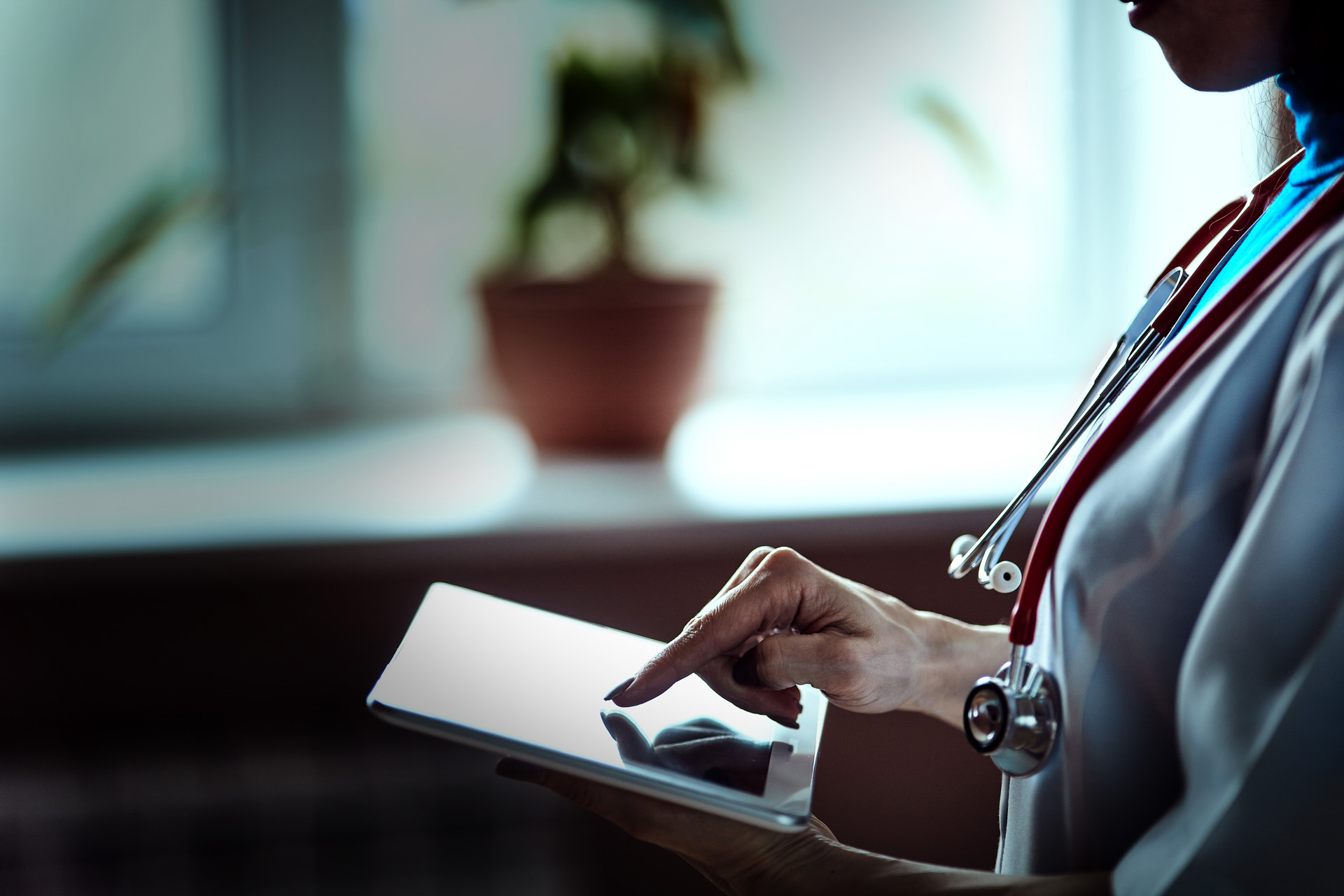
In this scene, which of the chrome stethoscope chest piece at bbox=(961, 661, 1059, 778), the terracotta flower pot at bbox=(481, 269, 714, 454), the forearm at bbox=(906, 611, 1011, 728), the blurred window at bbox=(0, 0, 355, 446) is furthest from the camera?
the blurred window at bbox=(0, 0, 355, 446)


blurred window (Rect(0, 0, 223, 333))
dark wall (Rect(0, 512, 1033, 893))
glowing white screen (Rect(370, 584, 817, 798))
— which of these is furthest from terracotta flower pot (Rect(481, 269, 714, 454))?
glowing white screen (Rect(370, 584, 817, 798))

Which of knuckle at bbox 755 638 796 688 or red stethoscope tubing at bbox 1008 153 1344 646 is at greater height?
red stethoscope tubing at bbox 1008 153 1344 646

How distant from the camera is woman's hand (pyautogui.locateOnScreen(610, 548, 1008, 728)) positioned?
646mm

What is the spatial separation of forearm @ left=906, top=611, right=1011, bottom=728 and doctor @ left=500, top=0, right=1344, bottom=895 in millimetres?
117

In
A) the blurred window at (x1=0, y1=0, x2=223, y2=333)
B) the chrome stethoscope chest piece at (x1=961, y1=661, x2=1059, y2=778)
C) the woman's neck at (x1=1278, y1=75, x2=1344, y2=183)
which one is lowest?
the chrome stethoscope chest piece at (x1=961, y1=661, x2=1059, y2=778)

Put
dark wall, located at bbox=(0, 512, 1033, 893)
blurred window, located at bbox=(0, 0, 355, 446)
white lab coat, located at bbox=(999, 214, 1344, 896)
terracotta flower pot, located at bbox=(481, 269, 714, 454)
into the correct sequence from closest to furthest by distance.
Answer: white lab coat, located at bbox=(999, 214, 1344, 896) < dark wall, located at bbox=(0, 512, 1033, 893) < terracotta flower pot, located at bbox=(481, 269, 714, 454) < blurred window, located at bbox=(0, 0, 355, 446)

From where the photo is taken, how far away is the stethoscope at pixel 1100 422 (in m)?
0.49

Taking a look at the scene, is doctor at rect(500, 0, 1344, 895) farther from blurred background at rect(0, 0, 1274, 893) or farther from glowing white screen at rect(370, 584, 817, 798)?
blurred background at rect(0, 0, 1274, 893)

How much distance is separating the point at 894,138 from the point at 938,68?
0.36ft

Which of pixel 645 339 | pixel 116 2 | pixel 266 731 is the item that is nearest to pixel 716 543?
pixel 645 339

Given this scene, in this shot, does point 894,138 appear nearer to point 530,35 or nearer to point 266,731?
A: point 530,35

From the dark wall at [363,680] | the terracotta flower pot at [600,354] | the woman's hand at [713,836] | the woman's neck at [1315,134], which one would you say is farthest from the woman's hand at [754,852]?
the terracotta flower pot at [600,354]

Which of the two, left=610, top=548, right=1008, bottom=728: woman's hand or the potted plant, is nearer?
left=610, top=548, right=1008, bottom=728: woman's hand

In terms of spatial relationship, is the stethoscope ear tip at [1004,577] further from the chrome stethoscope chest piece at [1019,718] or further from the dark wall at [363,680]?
the dark wall at [363,680]
